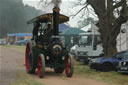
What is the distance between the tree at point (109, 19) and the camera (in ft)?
53.6

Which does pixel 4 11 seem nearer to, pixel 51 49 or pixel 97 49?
pixel 97 49

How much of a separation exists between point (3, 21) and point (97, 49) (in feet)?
191

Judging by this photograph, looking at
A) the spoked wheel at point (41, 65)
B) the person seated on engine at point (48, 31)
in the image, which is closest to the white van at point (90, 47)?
the person seated on engine at point (48, 31)

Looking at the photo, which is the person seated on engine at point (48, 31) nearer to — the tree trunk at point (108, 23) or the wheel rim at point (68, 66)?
the wheel rim at point (68, 66)

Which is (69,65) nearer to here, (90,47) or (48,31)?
(48,31)

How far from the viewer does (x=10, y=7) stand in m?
74.5

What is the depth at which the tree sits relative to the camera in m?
16.3

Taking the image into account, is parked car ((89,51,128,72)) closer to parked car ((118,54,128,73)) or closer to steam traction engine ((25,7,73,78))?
parked car ((118,54,128,73))

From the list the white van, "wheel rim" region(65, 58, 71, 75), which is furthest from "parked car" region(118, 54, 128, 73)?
the white van

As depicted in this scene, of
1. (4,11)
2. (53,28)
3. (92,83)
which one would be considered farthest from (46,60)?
(4,11)

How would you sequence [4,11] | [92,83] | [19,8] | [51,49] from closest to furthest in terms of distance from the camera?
[92,83], [51,49], [4,11], [19,8]

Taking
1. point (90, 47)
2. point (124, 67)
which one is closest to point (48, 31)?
point (124, 67)

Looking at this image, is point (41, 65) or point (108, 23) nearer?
point (41, 65)

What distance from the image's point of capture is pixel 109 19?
16.5 m
